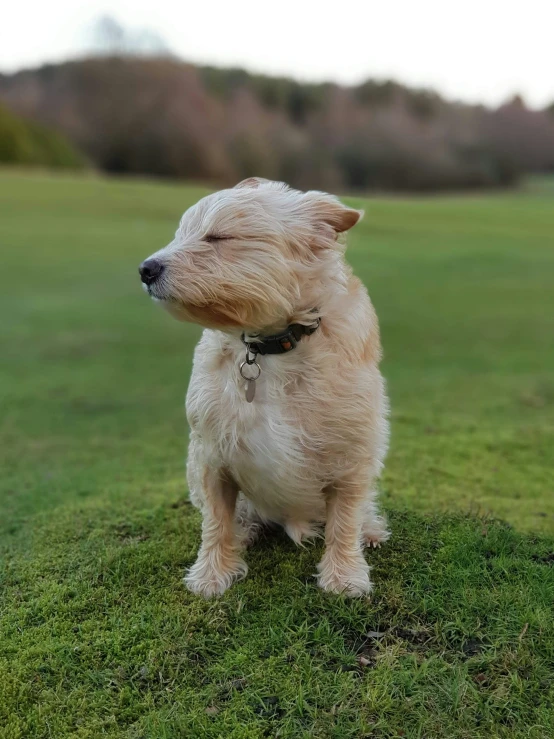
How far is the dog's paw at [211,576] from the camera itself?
3.01 metres

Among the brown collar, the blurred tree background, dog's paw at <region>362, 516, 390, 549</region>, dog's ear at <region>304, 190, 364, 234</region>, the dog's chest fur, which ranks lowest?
dog's paw at <region>362, 516, 390, 549</region>

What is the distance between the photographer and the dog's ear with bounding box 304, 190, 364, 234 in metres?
2.67

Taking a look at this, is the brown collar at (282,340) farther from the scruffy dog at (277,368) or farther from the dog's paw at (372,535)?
the dog's paw at (372,535)

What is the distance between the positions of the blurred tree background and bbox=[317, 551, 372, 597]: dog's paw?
37.1 m

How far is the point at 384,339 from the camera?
1152 centimetres

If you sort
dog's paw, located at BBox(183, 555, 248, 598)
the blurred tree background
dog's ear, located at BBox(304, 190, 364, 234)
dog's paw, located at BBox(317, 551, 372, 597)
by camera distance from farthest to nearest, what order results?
the blurred tree background → dog's paw, located at BBox(183, 555, 248, 598) → dog's paw, located at BBox(317, 551, 372, 597) → dog's ear, located at BBox(304, 190, 364, 234)

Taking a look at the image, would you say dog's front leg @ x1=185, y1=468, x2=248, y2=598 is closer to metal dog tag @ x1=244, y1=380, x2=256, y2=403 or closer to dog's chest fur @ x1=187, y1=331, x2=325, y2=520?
dog's chest fur @ x1=187, y1=331, x2=325, y2=520

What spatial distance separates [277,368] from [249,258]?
49 cm

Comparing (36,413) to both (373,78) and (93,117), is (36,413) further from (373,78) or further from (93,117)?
(373,78)

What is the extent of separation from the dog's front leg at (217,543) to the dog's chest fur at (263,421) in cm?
18

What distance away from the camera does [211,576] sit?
3.04 meters

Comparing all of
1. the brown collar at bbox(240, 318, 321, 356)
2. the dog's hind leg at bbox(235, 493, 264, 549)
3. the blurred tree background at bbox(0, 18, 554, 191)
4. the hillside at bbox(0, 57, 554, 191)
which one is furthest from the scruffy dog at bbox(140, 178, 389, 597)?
the hillside at bbox(0, 57, 554, 191)

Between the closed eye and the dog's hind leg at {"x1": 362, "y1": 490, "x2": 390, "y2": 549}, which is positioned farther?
the dog's hind leg at {"x1": 362, "y1": 490, "x2": 390, "y2": 549}

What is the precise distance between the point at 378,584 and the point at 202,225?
180cm
